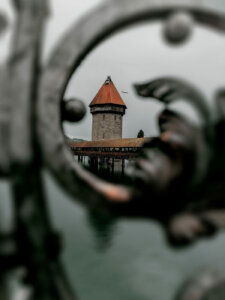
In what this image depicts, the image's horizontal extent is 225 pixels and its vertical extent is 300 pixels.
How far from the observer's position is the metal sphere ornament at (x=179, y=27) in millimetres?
499

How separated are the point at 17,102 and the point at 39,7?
18 cm

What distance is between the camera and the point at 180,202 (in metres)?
0.48

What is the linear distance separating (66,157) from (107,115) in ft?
106

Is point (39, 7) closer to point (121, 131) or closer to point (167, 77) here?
point (167, 77)

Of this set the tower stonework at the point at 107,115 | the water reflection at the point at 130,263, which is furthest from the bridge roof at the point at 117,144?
the water reflection at the point at 130,263

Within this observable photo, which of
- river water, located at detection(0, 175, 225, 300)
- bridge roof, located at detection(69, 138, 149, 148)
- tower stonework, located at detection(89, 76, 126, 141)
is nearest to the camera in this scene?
river water, located at detection(0, 175, 225, 300)

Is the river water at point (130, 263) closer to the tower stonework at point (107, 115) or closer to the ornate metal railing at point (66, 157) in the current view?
the ornate metal railing at point (66, 157)

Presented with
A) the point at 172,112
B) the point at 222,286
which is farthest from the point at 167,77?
the point at 222,286

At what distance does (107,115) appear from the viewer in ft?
107

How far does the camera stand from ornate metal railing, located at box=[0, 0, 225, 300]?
0.47 metres

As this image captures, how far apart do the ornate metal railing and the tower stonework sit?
31866mm

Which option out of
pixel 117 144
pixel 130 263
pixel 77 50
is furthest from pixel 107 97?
pixel 77 50

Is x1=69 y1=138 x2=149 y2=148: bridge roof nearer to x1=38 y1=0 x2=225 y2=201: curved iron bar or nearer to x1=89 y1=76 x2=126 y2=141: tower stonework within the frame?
x1=89 y1=76 x2=126 y2=141: tower stonework

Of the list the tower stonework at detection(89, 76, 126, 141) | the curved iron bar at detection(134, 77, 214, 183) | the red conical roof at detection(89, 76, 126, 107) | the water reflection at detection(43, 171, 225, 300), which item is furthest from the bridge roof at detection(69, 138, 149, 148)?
the curved iron bar at detection(134, 77, 214, 183)
